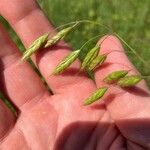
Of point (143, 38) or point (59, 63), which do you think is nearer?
point (59, 63)

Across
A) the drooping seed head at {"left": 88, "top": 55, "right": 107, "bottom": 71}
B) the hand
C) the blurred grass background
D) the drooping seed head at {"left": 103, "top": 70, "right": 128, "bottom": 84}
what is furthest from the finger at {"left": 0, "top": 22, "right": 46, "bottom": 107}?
the blurred grass background

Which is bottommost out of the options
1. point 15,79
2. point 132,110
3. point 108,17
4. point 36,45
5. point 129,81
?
point 108,17

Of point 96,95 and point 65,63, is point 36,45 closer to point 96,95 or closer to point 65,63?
point 65,63

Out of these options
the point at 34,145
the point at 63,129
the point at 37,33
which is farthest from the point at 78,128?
the point at 37,33

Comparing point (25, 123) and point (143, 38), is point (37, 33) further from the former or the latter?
point (143, 38)

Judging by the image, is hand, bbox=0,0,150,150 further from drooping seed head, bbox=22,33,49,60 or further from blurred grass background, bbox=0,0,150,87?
blurred grass background, bbox=0,0,150,87

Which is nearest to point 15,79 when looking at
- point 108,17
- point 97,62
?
point 97,62

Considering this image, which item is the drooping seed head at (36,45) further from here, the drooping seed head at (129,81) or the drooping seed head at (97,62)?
the drooping seed head at (129,81)
